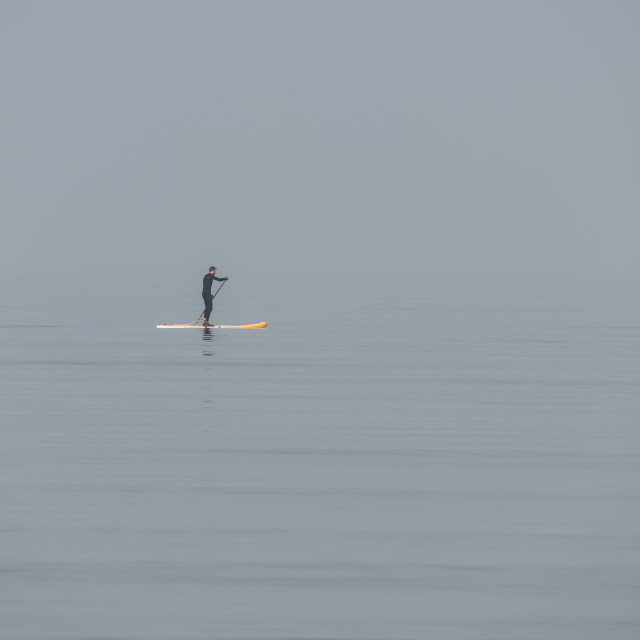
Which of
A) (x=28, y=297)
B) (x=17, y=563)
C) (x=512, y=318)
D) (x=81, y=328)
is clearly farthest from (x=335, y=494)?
(x=28, y=297)

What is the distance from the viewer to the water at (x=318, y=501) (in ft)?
31.4

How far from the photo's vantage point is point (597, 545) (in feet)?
38.1

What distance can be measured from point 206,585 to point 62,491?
407cm

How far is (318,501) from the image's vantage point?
44.4 feet

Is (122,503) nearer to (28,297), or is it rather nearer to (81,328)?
(81,328)

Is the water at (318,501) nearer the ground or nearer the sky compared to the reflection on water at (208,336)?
nearer the ground

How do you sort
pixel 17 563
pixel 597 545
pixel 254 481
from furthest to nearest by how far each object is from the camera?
1. pixel 254 481
2. pixel 597 545
3. pixel 17 563

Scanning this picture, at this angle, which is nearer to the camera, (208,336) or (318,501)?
(318,501)

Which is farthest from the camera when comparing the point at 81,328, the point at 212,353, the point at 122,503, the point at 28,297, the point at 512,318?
the point at 28,297

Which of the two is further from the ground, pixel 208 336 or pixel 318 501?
pixel 208 336

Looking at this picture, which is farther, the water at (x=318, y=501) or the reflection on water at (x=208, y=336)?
the reflection on water at (x=208, y=336)

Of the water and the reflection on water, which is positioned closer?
the water

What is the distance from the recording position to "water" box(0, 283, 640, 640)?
31.4ft

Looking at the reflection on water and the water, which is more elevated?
the reflection on water
